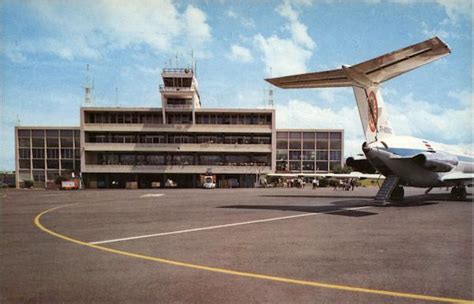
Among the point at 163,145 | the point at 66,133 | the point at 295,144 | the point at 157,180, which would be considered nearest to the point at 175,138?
the point at 163,145

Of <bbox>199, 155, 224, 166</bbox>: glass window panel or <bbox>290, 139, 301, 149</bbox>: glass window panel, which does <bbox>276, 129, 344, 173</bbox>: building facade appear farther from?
<bbox>199, 155, 224, 166</bbox>: glass window panel

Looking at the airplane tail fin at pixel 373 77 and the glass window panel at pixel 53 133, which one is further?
the glass window panel at pixel 53 133

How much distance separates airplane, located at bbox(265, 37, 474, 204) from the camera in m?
13.8

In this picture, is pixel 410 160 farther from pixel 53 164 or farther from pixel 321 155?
pixel 53 164

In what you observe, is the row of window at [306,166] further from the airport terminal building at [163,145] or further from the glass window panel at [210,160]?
A: the glass window panel at [210,160]

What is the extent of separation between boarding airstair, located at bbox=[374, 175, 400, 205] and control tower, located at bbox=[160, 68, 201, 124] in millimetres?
42723

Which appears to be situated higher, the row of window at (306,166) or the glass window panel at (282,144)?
the glass window panel at (282,144)

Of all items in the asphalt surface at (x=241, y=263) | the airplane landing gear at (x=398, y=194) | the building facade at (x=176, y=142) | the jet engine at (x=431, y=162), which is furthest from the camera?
the building facade at (x=176, y=142)

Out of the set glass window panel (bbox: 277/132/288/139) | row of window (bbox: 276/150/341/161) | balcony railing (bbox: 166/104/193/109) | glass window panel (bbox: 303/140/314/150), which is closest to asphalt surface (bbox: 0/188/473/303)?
balcony railing (bbox: 166/104/193/109)

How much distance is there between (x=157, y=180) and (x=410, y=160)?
50.3 m

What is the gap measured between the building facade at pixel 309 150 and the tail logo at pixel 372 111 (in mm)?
51336

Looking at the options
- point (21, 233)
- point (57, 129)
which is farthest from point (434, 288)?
point (57, 129)

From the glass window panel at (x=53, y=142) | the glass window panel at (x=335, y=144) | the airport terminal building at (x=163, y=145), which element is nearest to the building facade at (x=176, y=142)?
the airport terminal building at (x=163, y=145)

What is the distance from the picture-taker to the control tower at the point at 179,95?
187 feet
